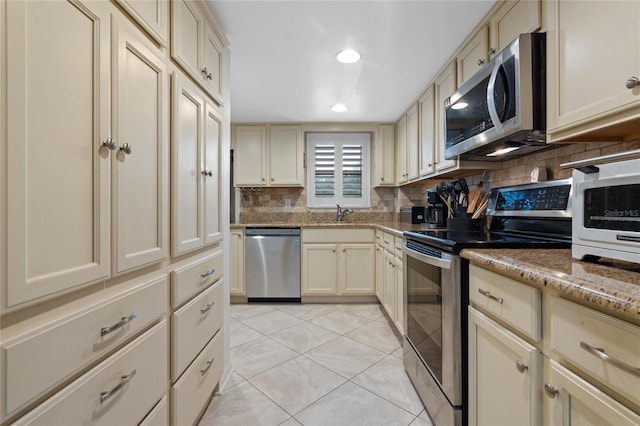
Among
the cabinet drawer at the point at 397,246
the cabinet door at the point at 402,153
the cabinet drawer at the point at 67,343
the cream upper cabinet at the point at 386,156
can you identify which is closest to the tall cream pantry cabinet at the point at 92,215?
the cabinet drawer at the point at 67,343

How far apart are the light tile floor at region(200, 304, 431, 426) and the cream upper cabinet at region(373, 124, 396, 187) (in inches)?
65.9

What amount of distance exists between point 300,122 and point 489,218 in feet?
8.03

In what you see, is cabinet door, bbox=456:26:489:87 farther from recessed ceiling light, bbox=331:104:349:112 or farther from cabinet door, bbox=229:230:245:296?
cabinet door, bbox=229:230:245:296

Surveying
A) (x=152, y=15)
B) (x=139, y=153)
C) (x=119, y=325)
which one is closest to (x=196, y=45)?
(x=152, y=15)

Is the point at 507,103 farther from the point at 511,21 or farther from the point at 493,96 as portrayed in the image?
the point at 511,21

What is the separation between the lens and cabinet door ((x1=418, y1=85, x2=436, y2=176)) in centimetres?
241

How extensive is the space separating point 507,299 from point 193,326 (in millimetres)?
1312

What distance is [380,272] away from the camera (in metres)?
3.04

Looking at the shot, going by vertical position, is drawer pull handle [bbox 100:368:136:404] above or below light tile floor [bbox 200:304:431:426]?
above

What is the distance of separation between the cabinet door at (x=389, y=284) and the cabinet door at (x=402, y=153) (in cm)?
98

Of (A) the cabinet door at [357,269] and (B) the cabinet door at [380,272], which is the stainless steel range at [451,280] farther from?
(A) the cabinet door at [357,269]

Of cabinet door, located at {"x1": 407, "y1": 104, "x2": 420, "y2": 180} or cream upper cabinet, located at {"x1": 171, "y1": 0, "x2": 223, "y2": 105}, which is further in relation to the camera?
cabinet door, located at {"x1": 407, "y1": 104, "x2": 420, "y2": 180}

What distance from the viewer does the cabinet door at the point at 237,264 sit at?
10.8 ft

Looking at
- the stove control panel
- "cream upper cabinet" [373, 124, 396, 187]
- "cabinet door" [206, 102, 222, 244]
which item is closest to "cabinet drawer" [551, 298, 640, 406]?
the stove control panel
